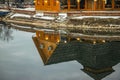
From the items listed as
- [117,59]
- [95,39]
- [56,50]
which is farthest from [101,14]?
[117,59]

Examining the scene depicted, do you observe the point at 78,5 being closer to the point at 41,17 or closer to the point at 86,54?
the point at 41,17

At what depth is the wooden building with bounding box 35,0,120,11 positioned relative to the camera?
194 ft

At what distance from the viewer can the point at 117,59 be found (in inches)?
1145

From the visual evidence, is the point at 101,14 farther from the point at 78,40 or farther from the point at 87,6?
the point at 78,40

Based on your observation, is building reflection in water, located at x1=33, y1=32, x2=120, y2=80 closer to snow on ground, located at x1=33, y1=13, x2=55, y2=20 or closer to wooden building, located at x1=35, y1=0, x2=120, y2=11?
snow on ground, located at x1=33, y1=13, x2=55, y2=20

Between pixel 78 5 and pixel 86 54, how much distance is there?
3098 cm

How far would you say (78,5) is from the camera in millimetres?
A: 61438

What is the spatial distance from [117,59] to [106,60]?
1.36 m

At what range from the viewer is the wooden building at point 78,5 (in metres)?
59.2

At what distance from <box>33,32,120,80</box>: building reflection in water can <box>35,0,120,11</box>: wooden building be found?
62.7 feet

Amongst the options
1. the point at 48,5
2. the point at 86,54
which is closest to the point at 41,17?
the point at 48,5

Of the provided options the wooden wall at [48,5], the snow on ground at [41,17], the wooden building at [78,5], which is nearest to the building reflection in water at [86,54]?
the snow on ground at [41,17]

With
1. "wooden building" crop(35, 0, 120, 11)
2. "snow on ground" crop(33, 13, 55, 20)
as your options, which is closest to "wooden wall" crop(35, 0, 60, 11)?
"wooden building" crop(35, 0, 120, 11)

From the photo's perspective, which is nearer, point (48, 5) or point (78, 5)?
point (78, 5)
